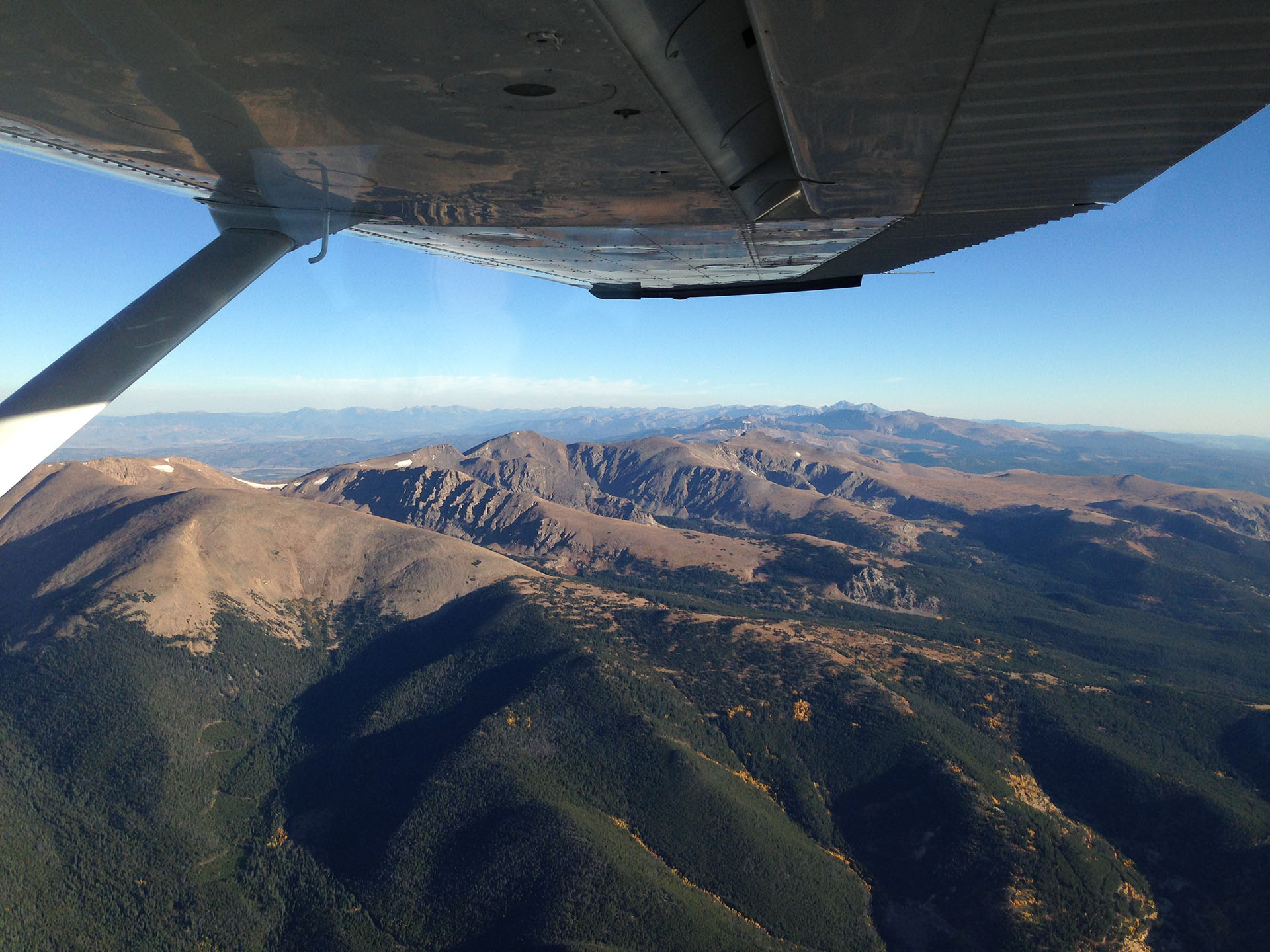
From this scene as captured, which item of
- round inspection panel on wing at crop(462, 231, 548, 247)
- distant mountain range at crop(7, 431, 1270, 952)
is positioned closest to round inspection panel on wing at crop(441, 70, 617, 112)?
round inspection panel on wing at crop(462, 231, 548, 247)

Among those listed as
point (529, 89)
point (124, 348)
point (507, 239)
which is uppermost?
point (507, 239)

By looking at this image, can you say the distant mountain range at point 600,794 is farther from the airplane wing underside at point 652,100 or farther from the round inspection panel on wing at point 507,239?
the airplane wing underside at point 652,100

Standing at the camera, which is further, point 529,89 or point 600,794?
point 600,794

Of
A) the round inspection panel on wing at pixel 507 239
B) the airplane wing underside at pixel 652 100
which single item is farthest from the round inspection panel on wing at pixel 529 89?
the round inspection panel on wing at pixel 507 239

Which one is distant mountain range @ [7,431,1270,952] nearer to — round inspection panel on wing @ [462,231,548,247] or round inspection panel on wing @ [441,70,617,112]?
round inspection panel on wing @ [462,231,548,247]

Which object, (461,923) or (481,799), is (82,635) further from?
(461,923)

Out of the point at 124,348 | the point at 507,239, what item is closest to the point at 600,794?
the point at 507,239

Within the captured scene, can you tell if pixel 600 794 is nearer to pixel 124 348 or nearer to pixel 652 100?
pixel 124 348
